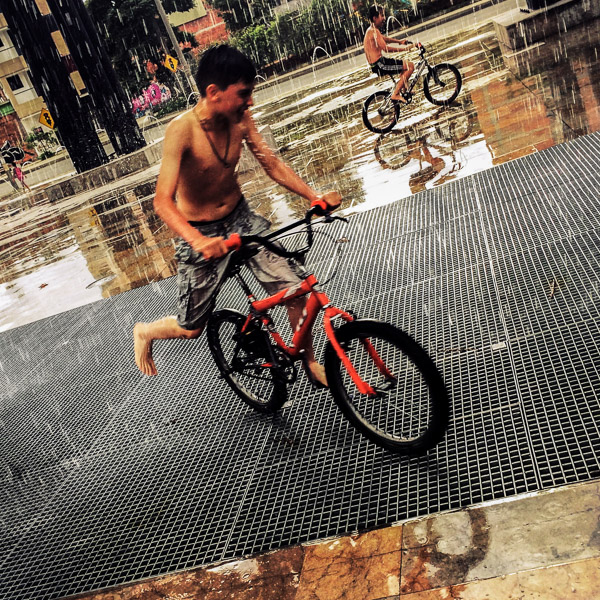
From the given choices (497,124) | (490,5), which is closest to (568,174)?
(497,124)

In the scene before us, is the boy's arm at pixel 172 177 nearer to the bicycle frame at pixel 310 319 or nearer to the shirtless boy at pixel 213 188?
the shirtless boy at pixel 213 188

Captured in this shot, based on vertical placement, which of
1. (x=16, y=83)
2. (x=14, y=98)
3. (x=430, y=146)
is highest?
(x=16, y=83)

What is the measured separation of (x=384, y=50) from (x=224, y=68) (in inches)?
349

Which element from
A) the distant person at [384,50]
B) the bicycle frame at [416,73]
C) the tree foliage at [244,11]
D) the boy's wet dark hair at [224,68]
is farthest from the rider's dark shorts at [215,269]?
the tree foliage at [244,11]

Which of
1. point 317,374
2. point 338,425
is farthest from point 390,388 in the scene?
point 338,425

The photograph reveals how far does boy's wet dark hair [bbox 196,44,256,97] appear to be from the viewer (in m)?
3.18

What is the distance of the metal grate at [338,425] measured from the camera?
3152 millimetres

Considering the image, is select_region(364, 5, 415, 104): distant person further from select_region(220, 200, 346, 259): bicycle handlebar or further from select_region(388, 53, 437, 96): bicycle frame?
select_region(220, 200, 346, 259): bicycle handlebar

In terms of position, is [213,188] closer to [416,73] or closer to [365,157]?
[365,157]

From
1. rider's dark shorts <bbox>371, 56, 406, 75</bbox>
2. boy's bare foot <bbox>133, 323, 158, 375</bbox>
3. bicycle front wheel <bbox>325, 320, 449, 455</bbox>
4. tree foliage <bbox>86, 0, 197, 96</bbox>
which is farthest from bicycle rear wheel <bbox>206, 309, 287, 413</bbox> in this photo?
tree foliage <bbox>86, 0, 197, 96</bbox>

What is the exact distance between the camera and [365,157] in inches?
390

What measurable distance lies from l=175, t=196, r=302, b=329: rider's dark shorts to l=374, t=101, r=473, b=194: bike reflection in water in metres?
4.14

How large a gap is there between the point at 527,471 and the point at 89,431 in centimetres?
317

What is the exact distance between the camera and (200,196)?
11.7 feet
